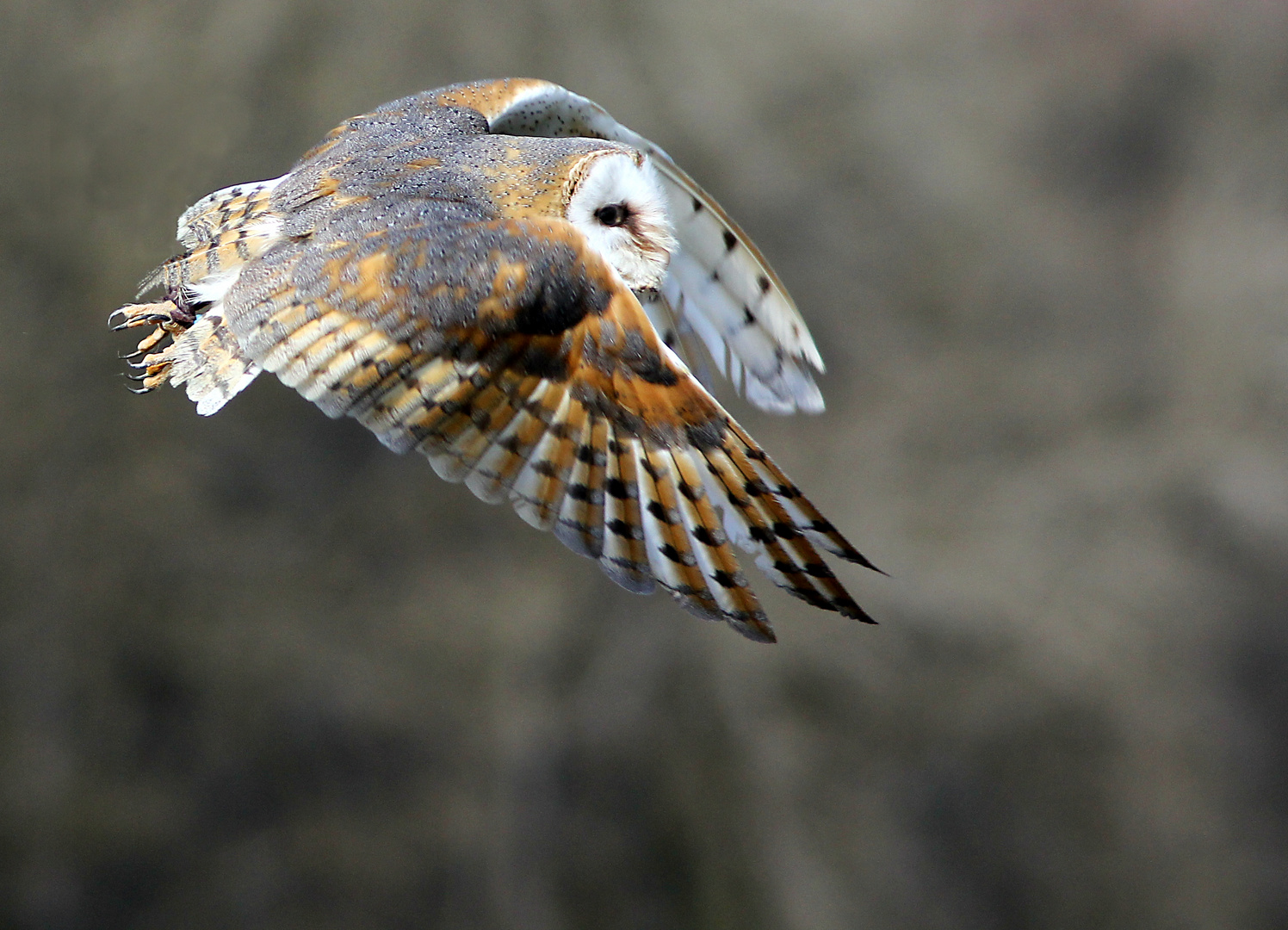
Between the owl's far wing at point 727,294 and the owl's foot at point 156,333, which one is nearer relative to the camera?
the owl's foot at point 156,333

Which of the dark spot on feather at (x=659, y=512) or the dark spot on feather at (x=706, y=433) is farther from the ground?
the dark spot on feather at (x=706, y=433)

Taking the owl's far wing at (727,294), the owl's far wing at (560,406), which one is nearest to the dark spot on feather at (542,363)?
the owl's far wing at (560,406)

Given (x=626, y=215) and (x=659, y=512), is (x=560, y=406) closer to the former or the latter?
(x=659, y=512)

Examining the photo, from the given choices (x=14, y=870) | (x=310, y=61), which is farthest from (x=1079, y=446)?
(x=14, y=870)

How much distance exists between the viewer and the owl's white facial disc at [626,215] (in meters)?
0.78

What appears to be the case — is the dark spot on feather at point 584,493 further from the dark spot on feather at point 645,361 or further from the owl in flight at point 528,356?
the dark spot on feather at point 645,361

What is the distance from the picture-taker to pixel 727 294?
0.99m

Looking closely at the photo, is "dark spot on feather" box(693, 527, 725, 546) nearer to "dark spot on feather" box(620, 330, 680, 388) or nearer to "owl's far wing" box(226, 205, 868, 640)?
"owl's far wing" box(226, 205, 868, 640)

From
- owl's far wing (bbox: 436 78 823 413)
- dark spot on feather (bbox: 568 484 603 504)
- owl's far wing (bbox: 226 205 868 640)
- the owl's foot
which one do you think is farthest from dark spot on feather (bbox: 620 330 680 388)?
the owl's foot

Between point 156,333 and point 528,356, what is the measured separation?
465 millimetres

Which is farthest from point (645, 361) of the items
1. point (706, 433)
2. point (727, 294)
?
point (727, 294)

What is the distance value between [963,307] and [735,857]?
3.74 ft

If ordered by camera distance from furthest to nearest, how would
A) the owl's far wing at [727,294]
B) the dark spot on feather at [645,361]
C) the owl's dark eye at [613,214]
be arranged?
the owl's far wing at [727,294]
the owl's dark eye at [613,214]
the dark spot on feather at [645,361]

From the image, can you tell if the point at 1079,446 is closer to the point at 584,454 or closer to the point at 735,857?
the point at 735,857
